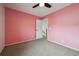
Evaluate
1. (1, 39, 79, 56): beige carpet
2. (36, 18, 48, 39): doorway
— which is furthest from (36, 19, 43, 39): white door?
(1, 39, 79, 56): beige carpet

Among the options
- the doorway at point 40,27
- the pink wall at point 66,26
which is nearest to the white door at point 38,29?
the doorway at point 40,27

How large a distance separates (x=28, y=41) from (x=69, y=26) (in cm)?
197

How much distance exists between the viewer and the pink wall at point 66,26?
130 inches

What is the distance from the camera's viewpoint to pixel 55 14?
448 centimetres

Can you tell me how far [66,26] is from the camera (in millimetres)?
3754

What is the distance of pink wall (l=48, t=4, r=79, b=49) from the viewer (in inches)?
130

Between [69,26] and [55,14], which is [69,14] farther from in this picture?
[55,14]

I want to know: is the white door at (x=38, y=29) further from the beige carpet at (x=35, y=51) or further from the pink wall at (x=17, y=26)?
the beige carpet at (x=35, y=51)

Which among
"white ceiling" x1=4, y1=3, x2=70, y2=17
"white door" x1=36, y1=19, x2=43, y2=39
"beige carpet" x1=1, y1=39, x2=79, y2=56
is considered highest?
"white ceiling" x1=4, y1=3, x2=70, y2=17

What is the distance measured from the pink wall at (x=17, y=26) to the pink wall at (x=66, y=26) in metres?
1.10

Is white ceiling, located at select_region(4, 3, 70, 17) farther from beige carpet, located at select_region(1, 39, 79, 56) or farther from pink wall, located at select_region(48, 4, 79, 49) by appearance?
beige carpet, located at select_region(1, 39, 79, 56)

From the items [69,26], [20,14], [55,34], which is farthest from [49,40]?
[20,14]

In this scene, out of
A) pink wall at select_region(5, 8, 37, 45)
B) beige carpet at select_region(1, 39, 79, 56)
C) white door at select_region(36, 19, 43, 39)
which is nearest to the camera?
beige carpet at select_region(1, 39, 79, 56)

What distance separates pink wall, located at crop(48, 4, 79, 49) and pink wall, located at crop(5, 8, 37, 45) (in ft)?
3.61
